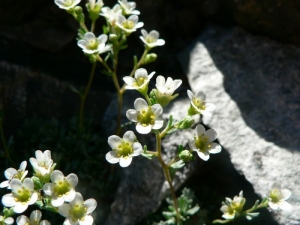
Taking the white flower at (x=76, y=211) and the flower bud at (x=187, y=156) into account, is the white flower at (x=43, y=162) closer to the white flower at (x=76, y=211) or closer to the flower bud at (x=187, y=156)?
the white flower at (x=76, y=211)

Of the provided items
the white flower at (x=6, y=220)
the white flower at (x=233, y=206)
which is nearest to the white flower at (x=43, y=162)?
the white flower at (x=6, y=220)

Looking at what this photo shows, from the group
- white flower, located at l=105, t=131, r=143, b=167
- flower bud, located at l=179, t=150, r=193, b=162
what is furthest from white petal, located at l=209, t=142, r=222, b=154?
white flower, located at l=105, t=131, r=143, b=167

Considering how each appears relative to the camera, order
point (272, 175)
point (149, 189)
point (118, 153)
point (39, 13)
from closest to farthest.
Answer: point (118, 153)
point (272, 175)
point (149, 189)
point (39, 13)

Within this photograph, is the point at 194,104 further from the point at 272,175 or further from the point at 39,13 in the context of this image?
the point at 39,13

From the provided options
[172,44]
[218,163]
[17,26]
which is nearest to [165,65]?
[172,44]

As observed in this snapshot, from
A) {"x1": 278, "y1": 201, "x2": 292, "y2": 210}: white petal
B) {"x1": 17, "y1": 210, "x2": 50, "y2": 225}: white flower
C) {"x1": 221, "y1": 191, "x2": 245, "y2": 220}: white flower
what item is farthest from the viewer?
{"x1": 221, "y1": 191, "x2": 245, "y2": 220}: white flower

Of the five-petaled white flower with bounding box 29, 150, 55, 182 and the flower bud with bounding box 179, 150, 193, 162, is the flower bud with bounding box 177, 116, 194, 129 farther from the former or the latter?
the five-petaled white flower with bounding box 29, 150, 55, 182

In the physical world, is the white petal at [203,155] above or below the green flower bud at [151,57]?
below
